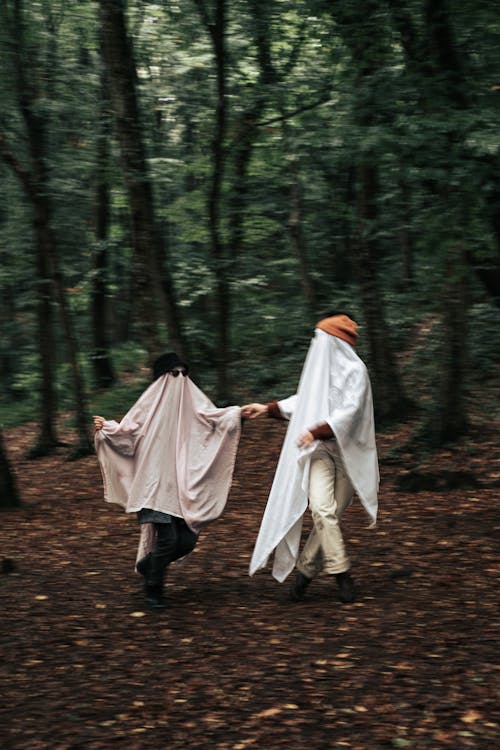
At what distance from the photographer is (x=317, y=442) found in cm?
736

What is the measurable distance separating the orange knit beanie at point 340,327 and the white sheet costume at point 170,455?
1.14m

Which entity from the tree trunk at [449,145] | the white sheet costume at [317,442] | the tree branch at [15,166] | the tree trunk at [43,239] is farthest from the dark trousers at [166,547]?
the tree branch at [15,166]

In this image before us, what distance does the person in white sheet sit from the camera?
7.30m

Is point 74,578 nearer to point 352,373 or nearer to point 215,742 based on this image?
point 352,373

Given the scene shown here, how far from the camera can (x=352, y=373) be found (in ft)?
24.2

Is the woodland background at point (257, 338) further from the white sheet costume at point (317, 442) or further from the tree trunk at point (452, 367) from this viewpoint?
the white sheet costume at point (317, 442)

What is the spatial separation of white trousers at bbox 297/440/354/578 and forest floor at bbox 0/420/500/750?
33 cm

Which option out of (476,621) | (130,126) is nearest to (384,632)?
(476,621)

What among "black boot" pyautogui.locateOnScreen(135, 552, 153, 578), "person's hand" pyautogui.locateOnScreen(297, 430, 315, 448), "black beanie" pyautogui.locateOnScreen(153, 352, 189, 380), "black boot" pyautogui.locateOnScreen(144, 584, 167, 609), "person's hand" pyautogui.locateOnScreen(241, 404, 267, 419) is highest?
"black beanie" pyautogui.locateOnScreen(153, 352, 189, 380)

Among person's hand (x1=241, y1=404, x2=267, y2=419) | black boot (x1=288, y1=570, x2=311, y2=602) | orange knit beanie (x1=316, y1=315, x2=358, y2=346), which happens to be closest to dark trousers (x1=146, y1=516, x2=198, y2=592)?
black boot (x1=288, y1=570, x2=311, y2=602)

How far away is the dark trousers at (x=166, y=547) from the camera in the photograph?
7488mm

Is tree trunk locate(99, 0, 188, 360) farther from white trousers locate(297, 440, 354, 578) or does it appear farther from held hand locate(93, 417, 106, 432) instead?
white trousers locate(297, 440, 354, 578)

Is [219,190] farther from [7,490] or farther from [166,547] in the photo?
[166,547]

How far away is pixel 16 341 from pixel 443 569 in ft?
71.1
